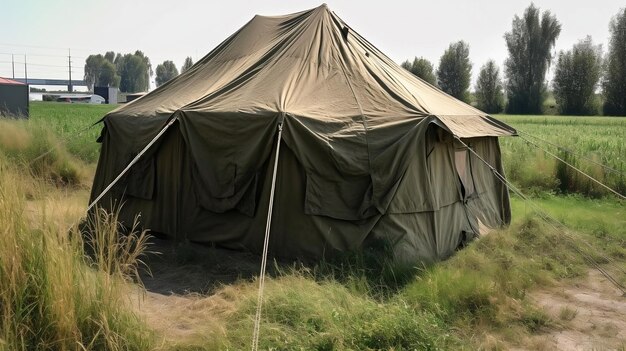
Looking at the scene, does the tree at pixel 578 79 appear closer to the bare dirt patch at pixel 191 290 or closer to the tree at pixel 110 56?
the bare dirt patch at pixel 191 290

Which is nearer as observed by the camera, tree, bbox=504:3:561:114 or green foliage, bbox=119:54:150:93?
tree, bbox=504:3:561:114

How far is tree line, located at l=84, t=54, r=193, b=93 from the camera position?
10969cm

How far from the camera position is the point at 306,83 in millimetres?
7016

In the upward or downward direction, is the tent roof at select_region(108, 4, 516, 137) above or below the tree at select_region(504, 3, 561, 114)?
below

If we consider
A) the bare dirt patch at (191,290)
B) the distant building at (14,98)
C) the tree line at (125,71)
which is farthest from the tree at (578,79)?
the tree line at (125,71)

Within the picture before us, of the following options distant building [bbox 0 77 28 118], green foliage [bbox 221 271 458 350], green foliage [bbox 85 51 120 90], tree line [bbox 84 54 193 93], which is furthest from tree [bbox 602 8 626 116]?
green foliage [bbox 85 51 120 90]

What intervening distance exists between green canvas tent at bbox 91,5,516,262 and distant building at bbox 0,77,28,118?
1112 cm

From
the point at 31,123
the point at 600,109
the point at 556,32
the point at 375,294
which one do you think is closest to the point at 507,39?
the point at 556,32

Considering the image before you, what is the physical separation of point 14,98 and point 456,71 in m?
54.7

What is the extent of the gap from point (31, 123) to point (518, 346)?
12.0 m

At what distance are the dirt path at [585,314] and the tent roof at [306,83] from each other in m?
2.08

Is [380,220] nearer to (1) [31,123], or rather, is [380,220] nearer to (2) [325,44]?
(2) [325,44]

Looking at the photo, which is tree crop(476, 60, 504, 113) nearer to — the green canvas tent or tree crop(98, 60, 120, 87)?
the green canvas tent

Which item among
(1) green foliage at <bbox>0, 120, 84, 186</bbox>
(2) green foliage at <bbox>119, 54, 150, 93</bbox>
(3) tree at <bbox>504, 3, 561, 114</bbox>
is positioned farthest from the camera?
(2) green foliage at <bbox>119, 54, 150, 93</bbox>
